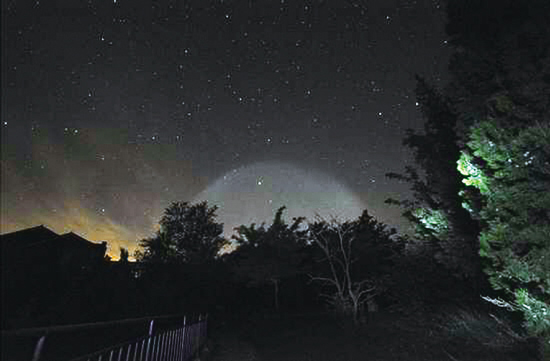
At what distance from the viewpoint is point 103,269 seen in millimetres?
8828

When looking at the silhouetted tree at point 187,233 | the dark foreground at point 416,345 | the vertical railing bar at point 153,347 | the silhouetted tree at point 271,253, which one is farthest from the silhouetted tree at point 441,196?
the silhouetted tree at point 187,233

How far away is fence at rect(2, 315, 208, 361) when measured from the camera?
206 cm

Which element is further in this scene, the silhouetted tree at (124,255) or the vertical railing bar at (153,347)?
the silhouetted tree at (124,255)

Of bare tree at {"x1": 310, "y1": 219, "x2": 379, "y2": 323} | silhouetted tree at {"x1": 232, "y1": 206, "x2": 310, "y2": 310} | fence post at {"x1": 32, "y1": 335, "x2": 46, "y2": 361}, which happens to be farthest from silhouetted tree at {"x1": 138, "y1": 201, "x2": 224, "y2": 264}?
fence post at {"x1": 32, "y1": 335, "x2": 46, "y2": 361}

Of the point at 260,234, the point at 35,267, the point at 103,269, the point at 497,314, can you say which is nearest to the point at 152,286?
the point at 103,269

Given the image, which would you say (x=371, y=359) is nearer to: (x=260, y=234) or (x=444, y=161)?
(x=444, y=161)

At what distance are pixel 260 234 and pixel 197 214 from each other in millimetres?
20508

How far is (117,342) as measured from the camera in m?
5.75

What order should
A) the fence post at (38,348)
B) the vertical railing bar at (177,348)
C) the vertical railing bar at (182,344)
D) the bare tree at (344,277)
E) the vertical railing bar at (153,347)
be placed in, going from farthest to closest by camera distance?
1. the bare tree at (344,277)
2. the vertical railing bar at (182,344)
3. the vertical railing bar at (177,348)
4. the vertical railing bar at (153,347)
5. the fence post at (38,348)

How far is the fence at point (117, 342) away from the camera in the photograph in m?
2.06

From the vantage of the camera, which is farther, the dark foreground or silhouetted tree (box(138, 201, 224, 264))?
silhouetted tree (box(138, 201, 224, 264))

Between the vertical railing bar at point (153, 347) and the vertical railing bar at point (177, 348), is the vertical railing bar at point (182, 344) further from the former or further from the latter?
the vertical railing bar at point (153, 347)

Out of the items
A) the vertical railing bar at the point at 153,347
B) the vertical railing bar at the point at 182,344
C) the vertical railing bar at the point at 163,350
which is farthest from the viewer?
the vertical railing bar at the point at 182,344

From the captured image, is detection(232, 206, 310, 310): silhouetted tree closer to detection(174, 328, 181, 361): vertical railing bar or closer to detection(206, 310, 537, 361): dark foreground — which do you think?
detection(206, 310, 537, 361): dark foreground
